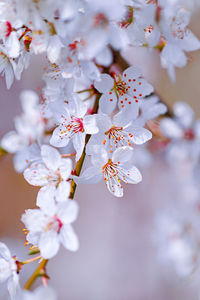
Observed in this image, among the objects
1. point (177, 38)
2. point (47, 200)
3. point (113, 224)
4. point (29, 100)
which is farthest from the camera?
point (113, 224)

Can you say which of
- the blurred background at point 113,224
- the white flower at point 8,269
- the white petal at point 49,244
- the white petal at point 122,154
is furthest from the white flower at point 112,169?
the blurred background at point 113,224

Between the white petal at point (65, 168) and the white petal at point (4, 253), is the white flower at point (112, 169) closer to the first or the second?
the white petal at point (65, 168)

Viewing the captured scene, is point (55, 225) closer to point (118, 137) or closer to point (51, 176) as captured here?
point (51, 176)

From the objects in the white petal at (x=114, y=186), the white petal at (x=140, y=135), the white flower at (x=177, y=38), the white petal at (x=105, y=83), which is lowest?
the white petal at (x=114, y=186)

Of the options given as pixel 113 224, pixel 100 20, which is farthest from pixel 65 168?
pixel 113 224

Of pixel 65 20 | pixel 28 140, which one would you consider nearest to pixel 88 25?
pixel 65 20
